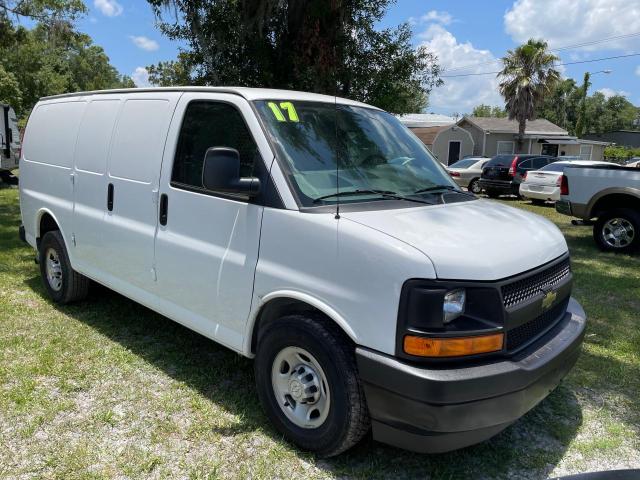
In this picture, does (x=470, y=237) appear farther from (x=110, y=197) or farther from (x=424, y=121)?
(x=424, y=121)

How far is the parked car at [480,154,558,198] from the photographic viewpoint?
60.2 ft

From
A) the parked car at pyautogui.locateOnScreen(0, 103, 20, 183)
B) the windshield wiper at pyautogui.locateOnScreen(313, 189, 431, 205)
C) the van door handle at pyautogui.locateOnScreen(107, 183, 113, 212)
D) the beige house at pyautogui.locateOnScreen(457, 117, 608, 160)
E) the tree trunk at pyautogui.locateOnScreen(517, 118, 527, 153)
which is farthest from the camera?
the beige house at pyautogui.locateOnScreen(457, 117, 608, 160)

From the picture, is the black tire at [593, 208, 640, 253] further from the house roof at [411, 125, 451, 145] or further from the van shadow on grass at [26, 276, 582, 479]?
the house roof at [411, 125, 451, 145]

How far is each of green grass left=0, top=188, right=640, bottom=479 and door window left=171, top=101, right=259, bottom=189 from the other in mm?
1495

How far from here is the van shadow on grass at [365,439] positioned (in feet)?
10.2

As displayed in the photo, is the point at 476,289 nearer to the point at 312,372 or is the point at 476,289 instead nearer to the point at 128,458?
the point at 312,372

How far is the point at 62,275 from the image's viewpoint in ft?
17.6

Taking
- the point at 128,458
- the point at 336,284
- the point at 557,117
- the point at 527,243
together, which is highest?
the point at 557,117

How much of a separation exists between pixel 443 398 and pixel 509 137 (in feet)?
131

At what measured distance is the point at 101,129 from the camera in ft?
15.4

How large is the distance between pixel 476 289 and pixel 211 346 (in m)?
2.74

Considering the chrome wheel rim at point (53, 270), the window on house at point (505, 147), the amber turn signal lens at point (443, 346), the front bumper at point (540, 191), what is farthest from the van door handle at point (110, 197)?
the window on house at point (505, 147)

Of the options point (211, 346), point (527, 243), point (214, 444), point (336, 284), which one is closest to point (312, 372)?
point (336, 284)

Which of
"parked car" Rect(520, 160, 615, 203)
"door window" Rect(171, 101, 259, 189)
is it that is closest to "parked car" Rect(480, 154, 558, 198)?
"parked car" Rect(520, 160, 615, 203)
